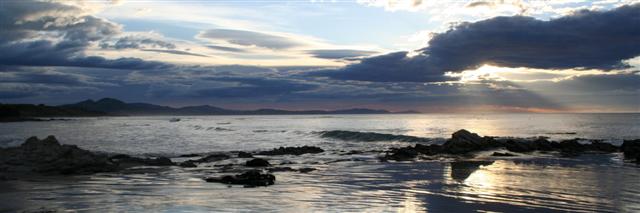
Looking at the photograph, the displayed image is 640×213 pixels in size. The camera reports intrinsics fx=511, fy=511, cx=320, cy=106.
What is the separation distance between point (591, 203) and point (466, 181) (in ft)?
18.7

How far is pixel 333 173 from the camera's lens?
2427 centimetres

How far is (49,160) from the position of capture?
76.3 ft

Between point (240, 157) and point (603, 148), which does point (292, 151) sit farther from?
point (603, 148)

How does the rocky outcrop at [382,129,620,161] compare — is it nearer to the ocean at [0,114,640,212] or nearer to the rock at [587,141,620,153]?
the rock at [587,141,620,153]

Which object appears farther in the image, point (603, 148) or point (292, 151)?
point (603, 148)

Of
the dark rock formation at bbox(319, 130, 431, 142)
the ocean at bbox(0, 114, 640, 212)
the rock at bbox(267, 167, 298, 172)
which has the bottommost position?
the rock at bbox(267, 167, 298, 172)

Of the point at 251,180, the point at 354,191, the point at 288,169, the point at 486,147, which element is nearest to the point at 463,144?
the point at 486,147

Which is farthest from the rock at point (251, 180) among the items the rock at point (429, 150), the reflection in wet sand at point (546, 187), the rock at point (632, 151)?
the rock at point (632, 151)

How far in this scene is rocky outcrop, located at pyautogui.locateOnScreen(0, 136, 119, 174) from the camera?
22516 millimetres

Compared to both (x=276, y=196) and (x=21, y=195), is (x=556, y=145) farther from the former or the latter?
(x=21, y=195)

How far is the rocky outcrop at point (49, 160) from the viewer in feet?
73.9

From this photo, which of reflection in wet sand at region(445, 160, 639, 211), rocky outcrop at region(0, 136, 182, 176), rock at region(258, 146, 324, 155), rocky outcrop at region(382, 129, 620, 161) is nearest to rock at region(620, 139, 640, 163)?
rocky outcrop at region(382, 129, 620, 161)

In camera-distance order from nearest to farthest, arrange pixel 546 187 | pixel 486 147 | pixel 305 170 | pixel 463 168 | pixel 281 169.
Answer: pixel 546 187
pixel 305 170
pixel 281 169
pixel 463 168
pixel 486 147

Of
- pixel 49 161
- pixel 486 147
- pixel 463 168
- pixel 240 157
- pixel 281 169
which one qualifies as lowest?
pixel 240 157
